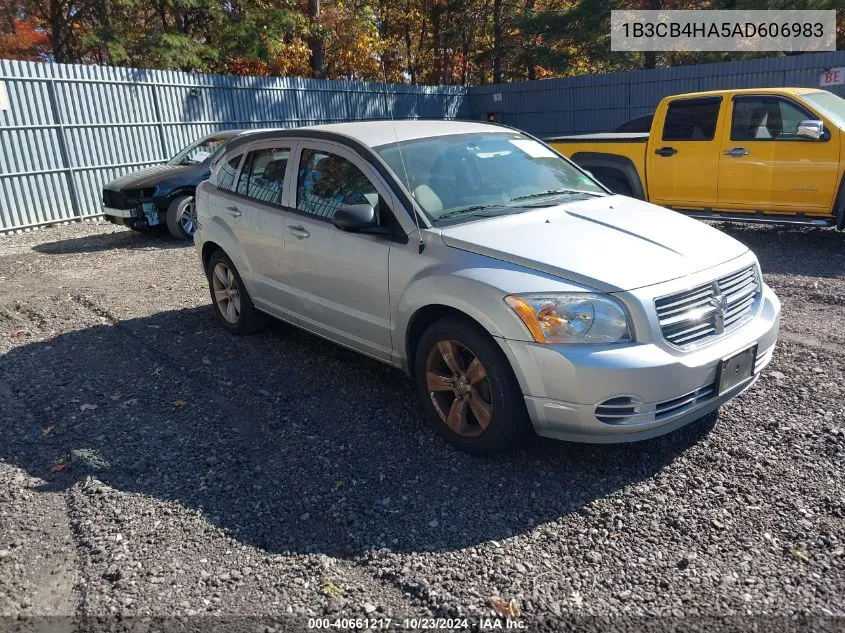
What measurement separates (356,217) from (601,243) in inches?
55.8

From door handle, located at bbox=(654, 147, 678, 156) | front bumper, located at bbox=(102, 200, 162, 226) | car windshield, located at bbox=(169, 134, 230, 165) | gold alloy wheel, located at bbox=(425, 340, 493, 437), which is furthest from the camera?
car windshield, located at bbox=(169, 134, 230, 165)

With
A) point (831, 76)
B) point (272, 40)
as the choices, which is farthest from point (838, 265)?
point (272, 40)

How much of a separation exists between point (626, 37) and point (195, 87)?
16.5 metres

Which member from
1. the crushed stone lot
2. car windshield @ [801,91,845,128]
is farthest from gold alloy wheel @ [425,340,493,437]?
car windshield @ [801,91,845,128]

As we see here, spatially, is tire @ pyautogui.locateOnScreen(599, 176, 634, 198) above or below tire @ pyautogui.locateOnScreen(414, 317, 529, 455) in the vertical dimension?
above

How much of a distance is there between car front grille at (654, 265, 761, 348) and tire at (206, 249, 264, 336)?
3.63m

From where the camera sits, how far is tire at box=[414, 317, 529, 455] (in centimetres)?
360

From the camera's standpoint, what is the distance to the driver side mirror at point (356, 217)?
4.13 meters

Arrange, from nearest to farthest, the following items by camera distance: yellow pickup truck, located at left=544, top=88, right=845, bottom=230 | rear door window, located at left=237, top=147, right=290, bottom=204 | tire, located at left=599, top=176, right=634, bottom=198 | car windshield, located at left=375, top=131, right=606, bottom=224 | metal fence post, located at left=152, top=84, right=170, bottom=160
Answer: car windshield, located at left=375, top=131, right=606, bottom=224
rear door window, located at left=237, top=147, right=290, bottom=204
yellow pickup truck, located at left=544, top=88, right=845, bottom=230
tire, located at left=599, top=176, right=634, bottom=198
metal fence post, located at left=152, top=84, right=170, bottom=160

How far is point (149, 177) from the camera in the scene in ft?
36.0

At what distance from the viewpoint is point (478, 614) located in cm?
273

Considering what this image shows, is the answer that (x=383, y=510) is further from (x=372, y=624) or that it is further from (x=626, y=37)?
(x=626, y=37)

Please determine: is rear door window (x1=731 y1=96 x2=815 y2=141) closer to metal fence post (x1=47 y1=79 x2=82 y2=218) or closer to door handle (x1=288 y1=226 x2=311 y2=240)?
door handle (x1=288 y1=226 x2=311 y2=240)

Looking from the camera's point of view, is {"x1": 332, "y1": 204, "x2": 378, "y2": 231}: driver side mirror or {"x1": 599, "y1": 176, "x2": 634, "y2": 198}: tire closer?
{"x1": 332, "y1": 204, "x2": 378, "y2": 231}: driver side mirror
